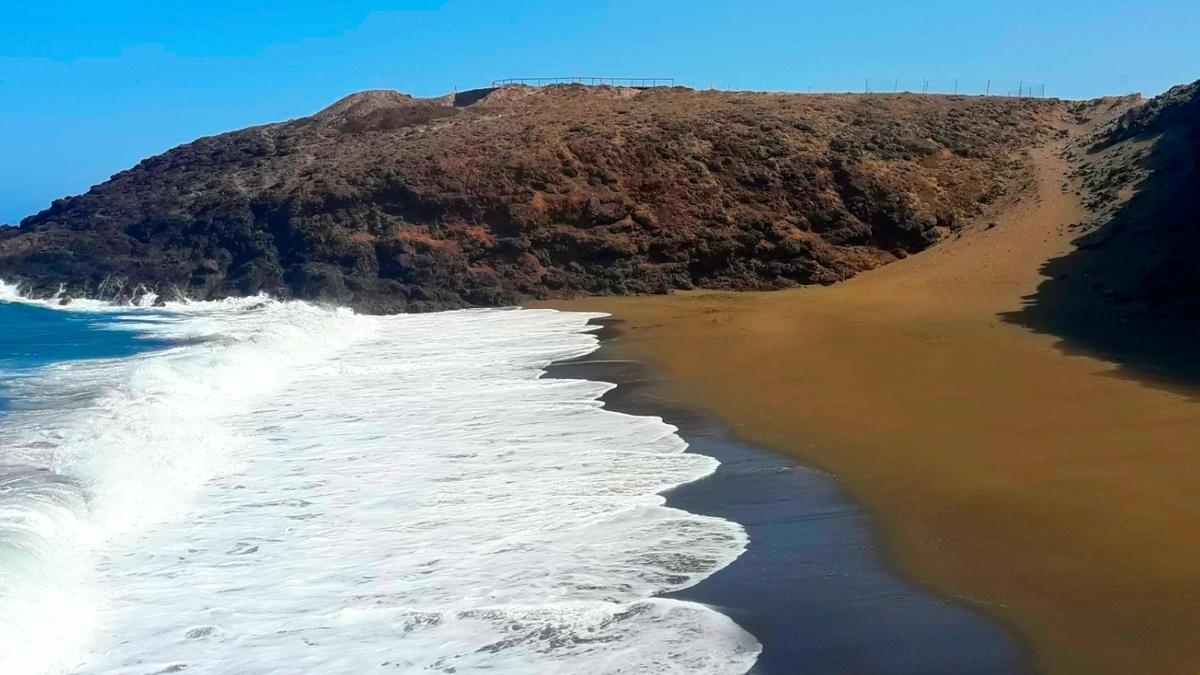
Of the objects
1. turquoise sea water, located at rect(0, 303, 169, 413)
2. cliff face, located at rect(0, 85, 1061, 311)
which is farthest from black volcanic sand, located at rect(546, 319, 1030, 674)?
A: cliff face, located at rect(0, 85, 1061, 311)

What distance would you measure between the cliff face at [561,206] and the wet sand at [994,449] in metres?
7.19

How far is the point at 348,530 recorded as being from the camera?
7699 mm

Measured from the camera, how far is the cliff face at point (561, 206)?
2711 cm

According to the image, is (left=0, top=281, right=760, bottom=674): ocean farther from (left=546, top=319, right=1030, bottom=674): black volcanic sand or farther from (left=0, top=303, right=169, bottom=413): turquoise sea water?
(left=0, top=303, right=169, bottom=413): turquoise sea water

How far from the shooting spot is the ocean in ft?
18.3

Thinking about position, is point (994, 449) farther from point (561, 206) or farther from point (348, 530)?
point (561, 206)

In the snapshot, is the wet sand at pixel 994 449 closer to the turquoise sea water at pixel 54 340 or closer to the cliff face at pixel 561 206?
the cliff face at pixel 561 206

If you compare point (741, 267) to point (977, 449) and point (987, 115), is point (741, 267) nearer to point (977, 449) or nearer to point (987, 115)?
point (987, 115)

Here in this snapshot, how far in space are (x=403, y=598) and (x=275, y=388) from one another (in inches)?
362

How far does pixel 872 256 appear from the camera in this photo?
26719mm

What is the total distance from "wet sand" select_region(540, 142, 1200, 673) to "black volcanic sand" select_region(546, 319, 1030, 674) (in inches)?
8.2

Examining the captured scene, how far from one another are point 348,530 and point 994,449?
17.7ft

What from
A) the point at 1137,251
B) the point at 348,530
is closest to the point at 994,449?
the point at 348,530

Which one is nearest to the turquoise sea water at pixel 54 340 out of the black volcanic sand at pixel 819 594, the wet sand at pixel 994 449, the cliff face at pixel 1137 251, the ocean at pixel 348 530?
the ocean at pixel 348 530
